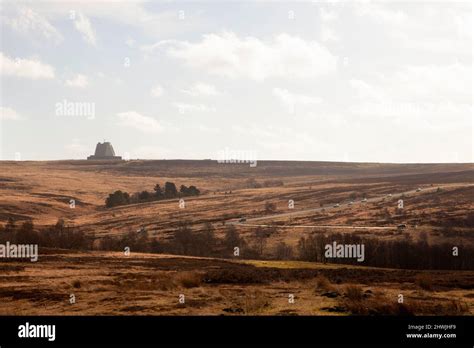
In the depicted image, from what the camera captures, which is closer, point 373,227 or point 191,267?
point 191,267

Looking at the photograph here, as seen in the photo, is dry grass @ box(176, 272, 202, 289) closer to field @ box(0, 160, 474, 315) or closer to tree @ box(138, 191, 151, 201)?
field @ box(0, 160, 474, 315)

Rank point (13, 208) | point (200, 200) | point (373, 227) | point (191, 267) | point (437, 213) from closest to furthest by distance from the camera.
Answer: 1. point (191, 267)
2. point (373, 227)
3. point (437, 213)
4. point (13, 208)
5. point (200, 200)

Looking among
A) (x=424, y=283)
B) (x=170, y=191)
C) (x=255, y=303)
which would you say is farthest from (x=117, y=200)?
(x=255, y=303)

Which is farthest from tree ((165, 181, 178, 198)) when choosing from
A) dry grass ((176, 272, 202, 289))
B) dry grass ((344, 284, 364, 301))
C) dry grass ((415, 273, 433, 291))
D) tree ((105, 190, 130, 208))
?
dry grass ((344, 284, 364, 301))

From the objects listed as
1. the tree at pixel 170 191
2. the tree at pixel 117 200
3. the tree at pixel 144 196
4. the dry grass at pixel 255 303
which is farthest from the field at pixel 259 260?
the tree at pixel 170 191

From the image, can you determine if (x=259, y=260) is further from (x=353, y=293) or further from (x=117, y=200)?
(x=117, y=200)

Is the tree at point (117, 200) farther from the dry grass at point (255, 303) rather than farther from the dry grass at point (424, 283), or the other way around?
the dry grass at point (255, 303)

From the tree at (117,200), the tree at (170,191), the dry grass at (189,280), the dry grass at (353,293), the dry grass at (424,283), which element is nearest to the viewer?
the dry grass at (353,293)
